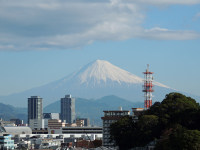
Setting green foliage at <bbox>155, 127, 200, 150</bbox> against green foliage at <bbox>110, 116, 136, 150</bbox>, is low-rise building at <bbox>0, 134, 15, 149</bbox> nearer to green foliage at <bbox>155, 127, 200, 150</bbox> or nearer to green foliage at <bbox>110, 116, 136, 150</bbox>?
→ green foliage at <bbox>110, 116, 136, 150</bbox>

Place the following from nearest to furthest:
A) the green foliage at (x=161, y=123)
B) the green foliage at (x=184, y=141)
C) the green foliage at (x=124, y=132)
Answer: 1. the green foliage at (x=184, y=141)
2. the green foliage at (x=161, y=123)
3. the green foliage at (x=124, y=132)

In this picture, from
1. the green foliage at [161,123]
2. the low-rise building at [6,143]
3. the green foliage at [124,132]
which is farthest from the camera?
the low-rise building at [6,143]

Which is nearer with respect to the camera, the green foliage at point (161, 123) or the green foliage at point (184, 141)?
the green foliage at point (184, 141)

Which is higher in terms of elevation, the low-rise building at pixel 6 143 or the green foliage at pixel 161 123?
the green foliage at pixel 161 123

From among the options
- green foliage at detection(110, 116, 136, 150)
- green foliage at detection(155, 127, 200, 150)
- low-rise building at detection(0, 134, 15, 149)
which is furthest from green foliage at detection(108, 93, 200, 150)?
low-rise building at detection(0, 134, 15, 149)

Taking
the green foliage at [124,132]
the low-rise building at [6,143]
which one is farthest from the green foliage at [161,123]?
the low-rise building at [6,143]

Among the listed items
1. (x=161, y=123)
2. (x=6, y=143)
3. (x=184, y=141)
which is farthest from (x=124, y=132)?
(x=6, y=143)

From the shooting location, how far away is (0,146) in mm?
125062

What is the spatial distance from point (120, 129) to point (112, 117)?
31.6 meters

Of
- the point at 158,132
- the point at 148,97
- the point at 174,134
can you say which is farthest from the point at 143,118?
the point at 148,97

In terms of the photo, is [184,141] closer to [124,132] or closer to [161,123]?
[161,123]

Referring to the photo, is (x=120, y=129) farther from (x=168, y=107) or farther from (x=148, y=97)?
(x=148, y=97)

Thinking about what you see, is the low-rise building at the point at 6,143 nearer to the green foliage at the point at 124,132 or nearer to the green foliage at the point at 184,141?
the green foliage at the point at 124,132

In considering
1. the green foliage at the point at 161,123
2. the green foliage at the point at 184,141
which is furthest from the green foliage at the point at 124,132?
the green foliage at the point at 184,141
